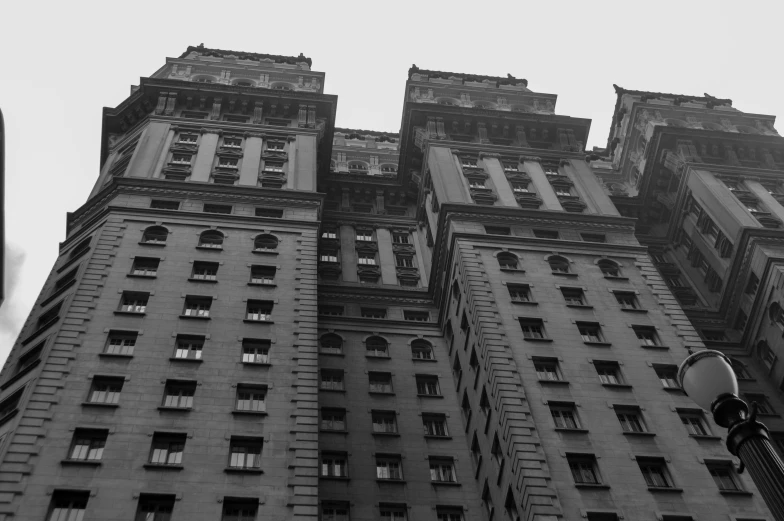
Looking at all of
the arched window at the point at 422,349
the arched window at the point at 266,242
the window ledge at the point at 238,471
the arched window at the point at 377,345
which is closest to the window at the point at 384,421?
the arched window at the point at 377,345

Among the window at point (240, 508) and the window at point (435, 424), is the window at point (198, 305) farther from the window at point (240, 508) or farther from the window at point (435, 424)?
the window at point (435, 424)

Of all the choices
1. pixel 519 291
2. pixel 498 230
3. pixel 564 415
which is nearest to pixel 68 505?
pixel 564 415

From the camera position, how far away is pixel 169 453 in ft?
127

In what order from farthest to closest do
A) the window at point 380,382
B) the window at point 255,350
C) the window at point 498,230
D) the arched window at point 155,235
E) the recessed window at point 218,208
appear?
the window at point 498,230
the recessed window at point 218,208
the arched window at point 155,235
the window at point 380,382
the window at point 255,350

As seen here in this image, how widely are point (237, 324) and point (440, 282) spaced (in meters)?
20.9

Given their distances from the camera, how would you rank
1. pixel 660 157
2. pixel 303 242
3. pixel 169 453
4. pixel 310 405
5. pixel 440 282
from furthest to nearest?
pixel 660 157
pixel 440 282
pixel 303 242
pixel 310 405
pixel 169 453

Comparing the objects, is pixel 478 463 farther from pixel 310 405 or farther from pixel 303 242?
pixel 303 242

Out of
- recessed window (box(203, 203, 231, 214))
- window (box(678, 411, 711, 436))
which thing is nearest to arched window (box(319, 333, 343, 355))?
recessed window (box(203, 203, 231, 214))


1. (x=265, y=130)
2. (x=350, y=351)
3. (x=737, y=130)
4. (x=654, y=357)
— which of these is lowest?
(x=654, y=357)

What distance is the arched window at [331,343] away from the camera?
→ 58.5 metres

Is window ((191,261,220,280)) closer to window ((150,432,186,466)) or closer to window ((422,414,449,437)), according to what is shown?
window ((150,432,186,466))

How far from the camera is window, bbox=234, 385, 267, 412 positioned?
139 ft

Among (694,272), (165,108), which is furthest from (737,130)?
(165,108)

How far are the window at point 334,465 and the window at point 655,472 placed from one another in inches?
668
